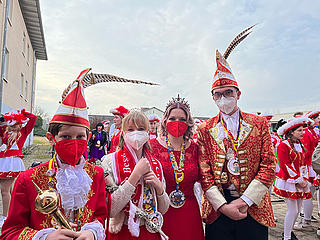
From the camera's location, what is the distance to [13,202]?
5.31 ft

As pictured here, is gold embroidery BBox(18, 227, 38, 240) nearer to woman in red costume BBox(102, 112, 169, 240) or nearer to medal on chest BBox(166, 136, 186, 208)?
woman in red costume BBox(102, 112, 169, 240)

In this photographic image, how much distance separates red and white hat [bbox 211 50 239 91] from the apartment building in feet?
34.8

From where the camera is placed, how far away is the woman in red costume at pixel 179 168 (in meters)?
2.75

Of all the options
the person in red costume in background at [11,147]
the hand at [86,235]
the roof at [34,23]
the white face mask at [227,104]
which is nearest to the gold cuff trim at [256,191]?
the white face mask at [227,104]

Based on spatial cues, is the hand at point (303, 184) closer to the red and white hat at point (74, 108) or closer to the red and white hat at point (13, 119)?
the red and white hat at point (74, 108)

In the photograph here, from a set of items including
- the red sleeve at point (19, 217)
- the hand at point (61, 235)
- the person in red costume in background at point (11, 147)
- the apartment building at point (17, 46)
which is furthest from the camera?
the apartment building at point (17, 46)

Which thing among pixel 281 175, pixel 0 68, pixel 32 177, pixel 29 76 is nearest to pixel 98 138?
pixel 0 68

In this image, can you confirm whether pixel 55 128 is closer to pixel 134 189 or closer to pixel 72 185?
pixel 72 185

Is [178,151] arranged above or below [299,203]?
above

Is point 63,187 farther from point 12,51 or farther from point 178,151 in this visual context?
point 12,51

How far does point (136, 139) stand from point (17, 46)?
1603 cm

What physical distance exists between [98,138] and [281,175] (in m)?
6.52

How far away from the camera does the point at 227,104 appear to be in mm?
2631

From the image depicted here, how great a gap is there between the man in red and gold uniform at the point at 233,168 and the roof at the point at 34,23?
676 inches
